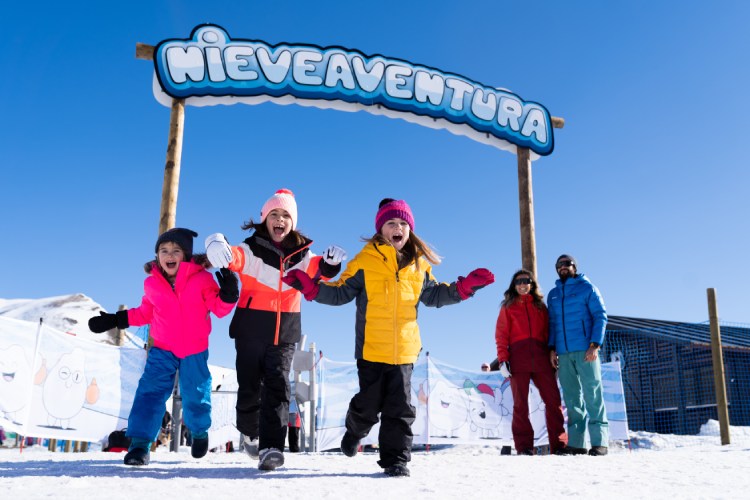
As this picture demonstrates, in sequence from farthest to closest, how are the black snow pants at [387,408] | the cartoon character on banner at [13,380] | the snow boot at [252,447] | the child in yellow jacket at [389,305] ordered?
the cartoon character on banner at [13,380] → the snow boot at [252,447] → the child in yellow jacket at [389,305] → the black snow pants at [387,408]

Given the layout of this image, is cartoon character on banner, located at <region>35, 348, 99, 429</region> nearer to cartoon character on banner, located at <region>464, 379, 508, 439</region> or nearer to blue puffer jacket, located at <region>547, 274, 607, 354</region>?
cartoon character on banner, located at <region>464, 379, 508, 439</region>

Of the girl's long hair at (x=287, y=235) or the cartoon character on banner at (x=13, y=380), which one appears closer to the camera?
the girl's long hair at (x=287, y=235)

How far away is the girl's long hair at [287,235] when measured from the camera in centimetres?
361

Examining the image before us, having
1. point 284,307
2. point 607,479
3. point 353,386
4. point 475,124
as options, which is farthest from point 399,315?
point 475,124

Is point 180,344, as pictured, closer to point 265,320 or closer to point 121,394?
point 265,320

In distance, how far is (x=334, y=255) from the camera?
11.1ft

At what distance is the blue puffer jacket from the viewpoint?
16.5 ft

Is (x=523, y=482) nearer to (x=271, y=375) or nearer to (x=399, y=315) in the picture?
(x=399, y=315)

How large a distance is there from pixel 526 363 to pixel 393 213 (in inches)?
93.1

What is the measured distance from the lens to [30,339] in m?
6.32

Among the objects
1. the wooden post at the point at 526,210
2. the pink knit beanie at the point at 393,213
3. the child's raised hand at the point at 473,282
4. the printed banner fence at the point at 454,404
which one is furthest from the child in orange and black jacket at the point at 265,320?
the wooden post at the point at 526,210

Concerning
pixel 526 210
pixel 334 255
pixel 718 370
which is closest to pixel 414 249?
pixel 334 255

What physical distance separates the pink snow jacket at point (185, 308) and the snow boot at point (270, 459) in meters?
0.81

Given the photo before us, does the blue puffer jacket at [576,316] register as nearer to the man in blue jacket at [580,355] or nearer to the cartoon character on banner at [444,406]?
the man in blue jacket at [580,355]
